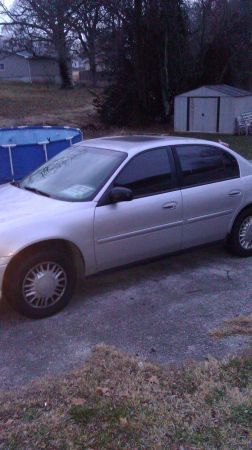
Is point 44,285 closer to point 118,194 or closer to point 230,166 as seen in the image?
point 118,194

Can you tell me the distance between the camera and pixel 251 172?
6270 mm

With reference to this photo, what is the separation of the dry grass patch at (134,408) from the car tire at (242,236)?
246 centimetres

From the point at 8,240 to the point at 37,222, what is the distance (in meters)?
0.31

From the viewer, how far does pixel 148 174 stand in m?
5.37

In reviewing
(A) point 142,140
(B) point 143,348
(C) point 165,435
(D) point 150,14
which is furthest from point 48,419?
(D) point 150,14

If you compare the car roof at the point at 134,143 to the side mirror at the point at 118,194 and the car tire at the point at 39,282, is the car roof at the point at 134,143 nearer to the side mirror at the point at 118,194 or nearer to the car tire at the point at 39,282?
the side mirror at the point at 118,194

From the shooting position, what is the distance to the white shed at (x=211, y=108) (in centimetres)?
1934

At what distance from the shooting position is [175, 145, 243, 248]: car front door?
5637mm

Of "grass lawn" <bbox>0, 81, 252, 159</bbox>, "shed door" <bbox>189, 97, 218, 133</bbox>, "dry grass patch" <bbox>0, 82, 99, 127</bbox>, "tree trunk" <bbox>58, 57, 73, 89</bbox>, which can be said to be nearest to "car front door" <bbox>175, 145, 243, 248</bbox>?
"grass lawn" <bbox>0, 81, 252, 159</bbox>

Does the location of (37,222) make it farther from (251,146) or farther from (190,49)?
(190,49)

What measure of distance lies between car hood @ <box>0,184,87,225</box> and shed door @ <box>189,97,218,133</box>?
1554 centimetres

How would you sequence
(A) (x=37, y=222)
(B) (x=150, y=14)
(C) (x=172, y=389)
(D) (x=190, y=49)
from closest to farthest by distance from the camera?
(C) (x=172, y=389), (A) (x=37, y=222), (B) (x=150, y=14), (D) (x=190, y=49)

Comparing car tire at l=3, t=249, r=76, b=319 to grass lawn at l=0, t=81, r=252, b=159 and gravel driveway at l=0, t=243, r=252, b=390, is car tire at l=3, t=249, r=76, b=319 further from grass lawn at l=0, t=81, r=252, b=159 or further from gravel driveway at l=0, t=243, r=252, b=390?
grass lawn at l=0, t=81, r=252, b=159

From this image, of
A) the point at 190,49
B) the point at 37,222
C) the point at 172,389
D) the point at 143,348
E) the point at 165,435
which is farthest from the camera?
the point at 190,49
